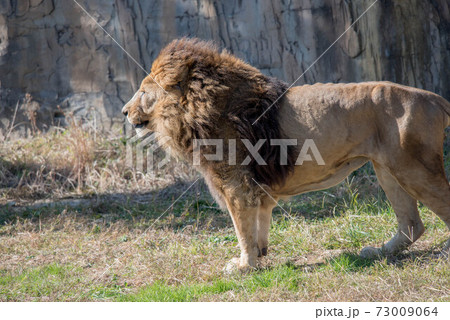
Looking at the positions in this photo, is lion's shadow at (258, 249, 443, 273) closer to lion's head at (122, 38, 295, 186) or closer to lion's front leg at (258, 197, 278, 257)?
lion's front leg at (258, 197, 278, 257)

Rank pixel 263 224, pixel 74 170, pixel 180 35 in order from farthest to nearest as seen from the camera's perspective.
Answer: pixel 180 35, pixel 74 170, pixel 263 224

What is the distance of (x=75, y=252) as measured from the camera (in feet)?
15.6

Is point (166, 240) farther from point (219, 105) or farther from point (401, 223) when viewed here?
point (401, 223)

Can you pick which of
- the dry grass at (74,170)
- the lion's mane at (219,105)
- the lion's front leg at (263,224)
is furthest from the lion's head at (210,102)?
the dry grass at (74,170)

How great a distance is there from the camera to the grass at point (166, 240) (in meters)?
3.62

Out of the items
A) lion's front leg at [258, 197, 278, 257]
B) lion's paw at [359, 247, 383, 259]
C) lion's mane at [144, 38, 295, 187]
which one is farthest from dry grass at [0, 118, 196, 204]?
lion's paw at [359, 247, 383, 259]

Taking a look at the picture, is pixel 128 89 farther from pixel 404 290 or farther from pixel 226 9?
pixel 404 290

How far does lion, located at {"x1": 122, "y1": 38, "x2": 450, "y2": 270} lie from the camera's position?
3.72 m

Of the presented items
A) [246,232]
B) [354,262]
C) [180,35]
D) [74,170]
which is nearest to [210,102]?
[246,232]

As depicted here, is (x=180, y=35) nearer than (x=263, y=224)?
No

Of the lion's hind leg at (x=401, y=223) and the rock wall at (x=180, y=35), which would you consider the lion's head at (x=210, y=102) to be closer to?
the lion's hind leg at (x=401, y=223)

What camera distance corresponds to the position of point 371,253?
4.18 meters

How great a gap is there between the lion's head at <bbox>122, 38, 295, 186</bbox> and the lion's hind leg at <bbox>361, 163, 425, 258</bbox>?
0.85 meters

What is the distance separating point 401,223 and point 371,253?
0.33 meters
